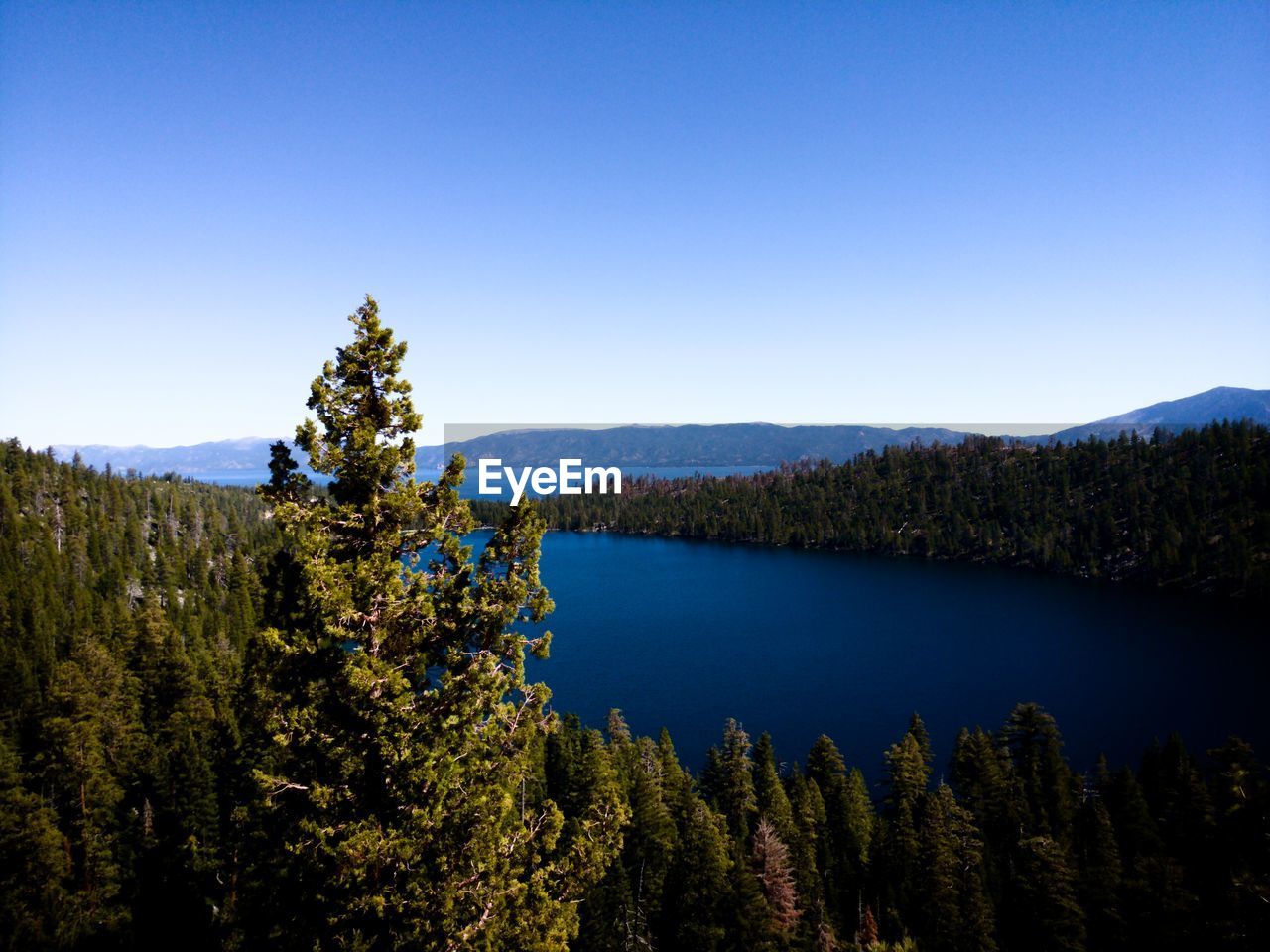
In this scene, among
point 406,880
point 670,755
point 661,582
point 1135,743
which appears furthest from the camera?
point 661,582

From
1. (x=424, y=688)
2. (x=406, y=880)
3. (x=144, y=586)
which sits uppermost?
(x=424, y=688)

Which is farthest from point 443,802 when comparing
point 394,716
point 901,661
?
point 901,661

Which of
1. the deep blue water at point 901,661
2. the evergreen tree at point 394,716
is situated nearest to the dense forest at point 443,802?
the evergreen tree at point 394,716

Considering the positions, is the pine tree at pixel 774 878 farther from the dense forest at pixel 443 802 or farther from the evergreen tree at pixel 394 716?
the evergreen tree at pixel 394 716

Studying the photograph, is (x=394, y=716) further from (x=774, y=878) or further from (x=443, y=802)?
(x=774, y=878)

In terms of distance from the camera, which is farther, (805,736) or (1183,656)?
(1183,656)

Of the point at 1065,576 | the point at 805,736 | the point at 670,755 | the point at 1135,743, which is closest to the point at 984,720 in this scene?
the point at 1135,743

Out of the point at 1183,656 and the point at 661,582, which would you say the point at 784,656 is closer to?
the point at 1183,656
